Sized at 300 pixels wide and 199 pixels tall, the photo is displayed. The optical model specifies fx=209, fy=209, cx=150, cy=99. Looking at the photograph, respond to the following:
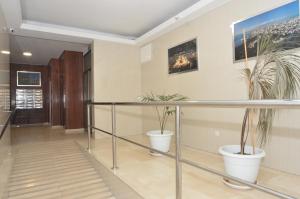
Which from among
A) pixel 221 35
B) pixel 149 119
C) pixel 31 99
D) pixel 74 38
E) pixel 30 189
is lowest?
pixel 30 189

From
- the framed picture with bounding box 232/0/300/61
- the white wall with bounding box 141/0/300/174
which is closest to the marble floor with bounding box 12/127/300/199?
the white wall with bounding box 141/0/300/174

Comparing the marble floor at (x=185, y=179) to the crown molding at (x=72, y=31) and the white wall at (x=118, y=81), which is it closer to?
the white wall at (x=118, y=81)

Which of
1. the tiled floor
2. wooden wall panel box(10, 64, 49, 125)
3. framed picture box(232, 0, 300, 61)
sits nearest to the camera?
the tiled floor

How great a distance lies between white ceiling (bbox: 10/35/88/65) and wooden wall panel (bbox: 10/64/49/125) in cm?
65

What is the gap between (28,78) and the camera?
26.9ft

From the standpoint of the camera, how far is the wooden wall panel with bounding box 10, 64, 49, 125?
7.88 m

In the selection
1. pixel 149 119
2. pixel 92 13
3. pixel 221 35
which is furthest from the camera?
pixel 149 119

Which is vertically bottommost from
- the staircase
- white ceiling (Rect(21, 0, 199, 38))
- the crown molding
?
the staircase

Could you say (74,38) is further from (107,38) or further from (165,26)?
(165,26)

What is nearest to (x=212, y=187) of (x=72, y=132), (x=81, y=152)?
(x=81, y=152)

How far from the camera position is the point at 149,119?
507 cm

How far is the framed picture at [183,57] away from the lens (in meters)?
3.74

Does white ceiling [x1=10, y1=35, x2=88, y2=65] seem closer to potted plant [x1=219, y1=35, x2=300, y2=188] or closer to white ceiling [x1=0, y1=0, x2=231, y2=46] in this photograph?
white ceiling [x1=0, y1=0, x2=231, y2=46]

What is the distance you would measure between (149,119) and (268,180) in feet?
10.2
